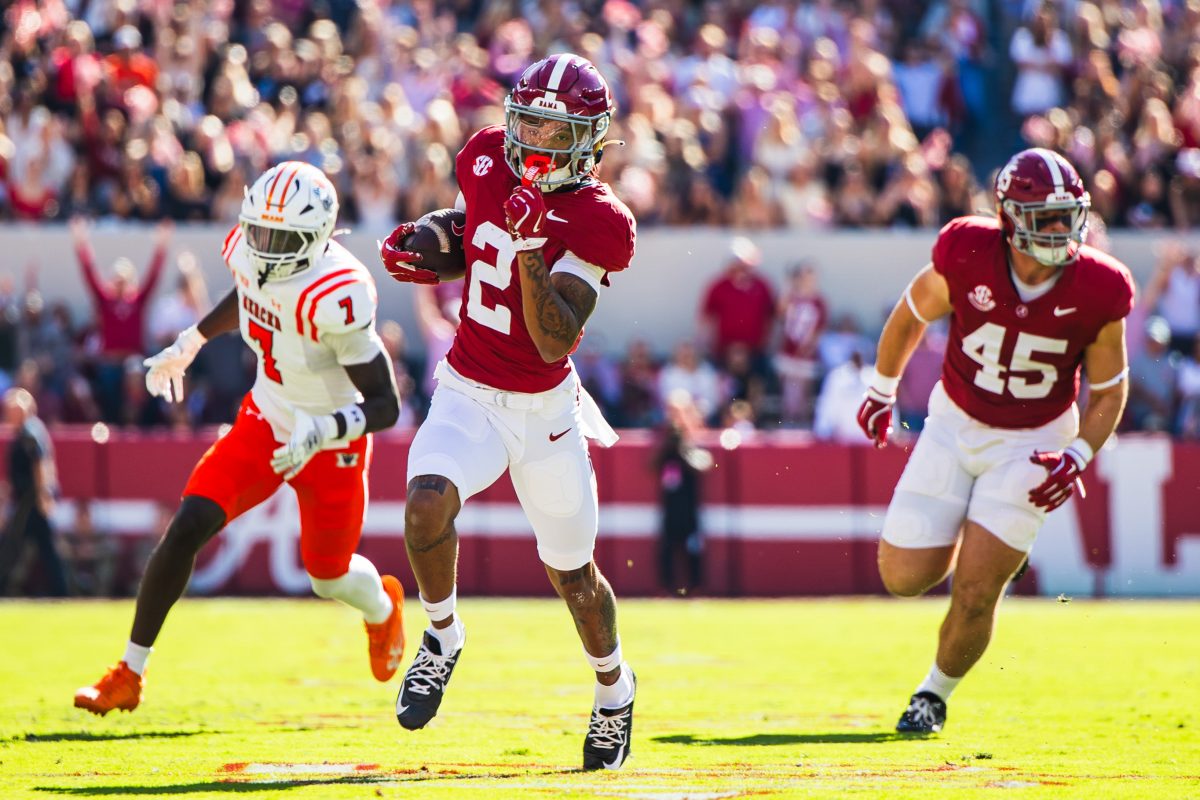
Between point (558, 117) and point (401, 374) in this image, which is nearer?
point (558, 117)

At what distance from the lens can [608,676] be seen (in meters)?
5.62

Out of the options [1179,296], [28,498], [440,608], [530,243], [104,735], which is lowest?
[28,498]

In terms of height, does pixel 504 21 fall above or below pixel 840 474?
above

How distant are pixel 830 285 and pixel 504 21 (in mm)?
3870

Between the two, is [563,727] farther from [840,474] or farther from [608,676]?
[840,474]

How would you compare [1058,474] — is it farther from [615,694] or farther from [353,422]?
[353,422]

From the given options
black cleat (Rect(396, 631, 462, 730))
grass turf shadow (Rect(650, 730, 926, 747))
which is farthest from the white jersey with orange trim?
grass turf shadow (Rect(650, 730, 926, 747))

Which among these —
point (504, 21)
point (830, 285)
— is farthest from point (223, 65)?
point (830, 285)

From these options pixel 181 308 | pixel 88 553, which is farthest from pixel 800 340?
pixel 88 553

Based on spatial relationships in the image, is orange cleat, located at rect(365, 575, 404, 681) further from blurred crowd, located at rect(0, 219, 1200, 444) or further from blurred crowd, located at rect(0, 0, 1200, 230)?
blurred crowd, located at rect(0, 0, 1200, 230)

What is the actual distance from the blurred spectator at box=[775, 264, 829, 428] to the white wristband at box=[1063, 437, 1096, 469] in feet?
23.4

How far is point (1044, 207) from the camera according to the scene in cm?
609

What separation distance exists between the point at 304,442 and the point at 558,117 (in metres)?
1.27

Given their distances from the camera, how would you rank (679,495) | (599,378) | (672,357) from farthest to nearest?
(672,357)
(599,378)
(679,495)
